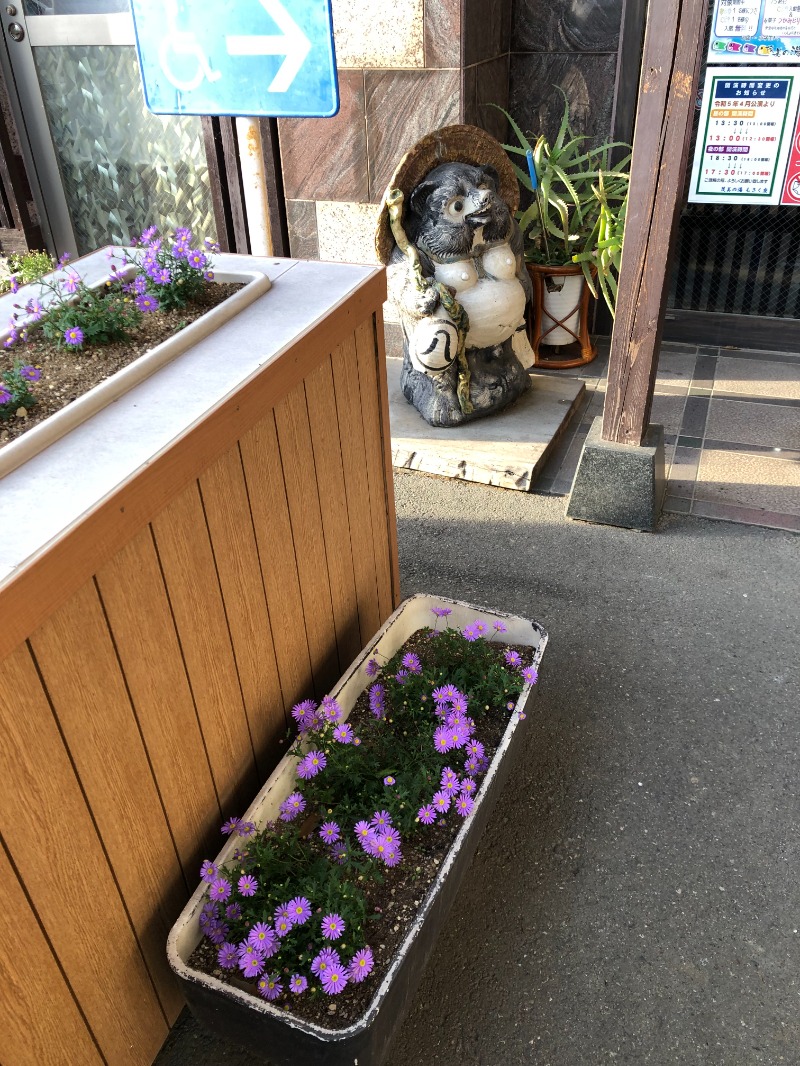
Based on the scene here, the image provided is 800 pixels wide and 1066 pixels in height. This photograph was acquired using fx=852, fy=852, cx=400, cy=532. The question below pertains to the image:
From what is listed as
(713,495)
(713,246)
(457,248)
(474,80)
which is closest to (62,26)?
(474,80)

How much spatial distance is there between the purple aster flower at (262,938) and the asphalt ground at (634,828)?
1.08 ft

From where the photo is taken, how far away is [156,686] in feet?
4.88

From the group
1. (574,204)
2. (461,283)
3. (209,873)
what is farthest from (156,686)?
(574,204)

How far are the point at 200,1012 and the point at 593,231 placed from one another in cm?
347

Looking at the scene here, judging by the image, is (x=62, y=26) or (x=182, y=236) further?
(x=62, y=26)

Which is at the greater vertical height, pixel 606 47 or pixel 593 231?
pixel 606 47

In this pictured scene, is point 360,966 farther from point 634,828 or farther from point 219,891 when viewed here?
point 634,828

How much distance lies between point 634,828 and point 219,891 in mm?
1033

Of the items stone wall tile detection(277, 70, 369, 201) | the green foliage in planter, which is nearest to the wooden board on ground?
stone wall tile detection(277, 70, 369, 201)

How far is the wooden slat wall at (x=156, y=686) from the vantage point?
1.24m

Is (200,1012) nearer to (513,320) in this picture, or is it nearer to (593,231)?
(513,320)

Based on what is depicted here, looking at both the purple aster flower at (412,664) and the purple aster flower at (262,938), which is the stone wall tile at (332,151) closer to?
the purple aster flower at (412,664)

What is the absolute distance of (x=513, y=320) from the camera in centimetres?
345

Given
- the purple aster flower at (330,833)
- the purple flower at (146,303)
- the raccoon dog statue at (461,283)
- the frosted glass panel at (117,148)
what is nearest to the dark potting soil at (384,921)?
the purple aster flower at (330,833)
